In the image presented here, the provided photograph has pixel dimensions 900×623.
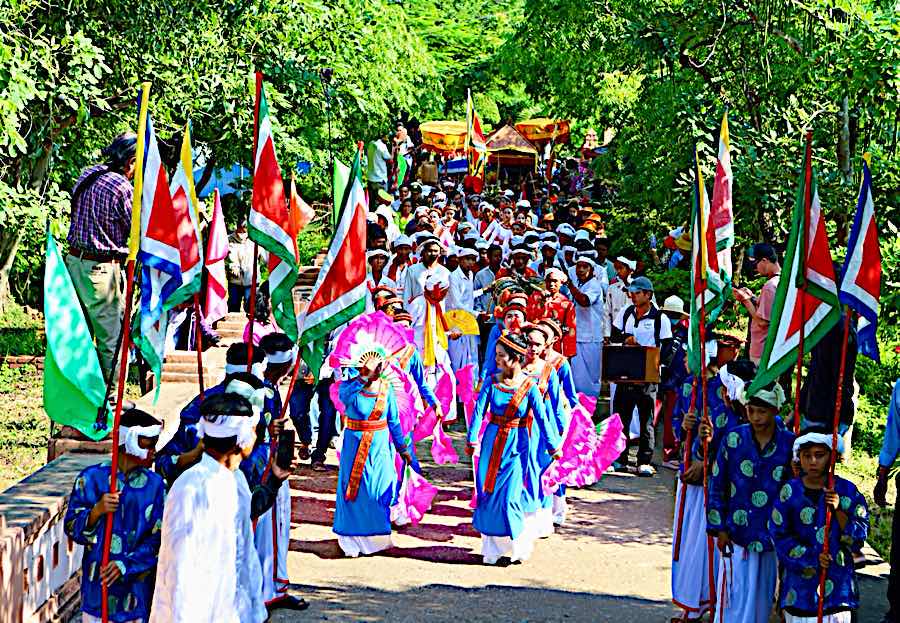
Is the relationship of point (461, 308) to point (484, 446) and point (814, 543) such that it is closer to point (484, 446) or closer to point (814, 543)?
point (484, 446)

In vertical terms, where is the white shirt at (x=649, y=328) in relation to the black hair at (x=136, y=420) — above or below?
above

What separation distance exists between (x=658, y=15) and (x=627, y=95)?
10870mm

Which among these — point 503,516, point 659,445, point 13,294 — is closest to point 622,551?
point 503,516

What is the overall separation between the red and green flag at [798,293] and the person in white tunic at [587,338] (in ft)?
23.7

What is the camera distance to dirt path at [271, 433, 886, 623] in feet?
28.1

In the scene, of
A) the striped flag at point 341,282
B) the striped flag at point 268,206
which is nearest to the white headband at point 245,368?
the striped flag at point 341,282

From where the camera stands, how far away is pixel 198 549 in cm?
579

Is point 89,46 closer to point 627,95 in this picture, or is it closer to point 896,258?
point 896,258

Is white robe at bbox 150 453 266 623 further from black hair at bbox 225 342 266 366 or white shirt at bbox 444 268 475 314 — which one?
white shirt at bbox 444 268 475 314

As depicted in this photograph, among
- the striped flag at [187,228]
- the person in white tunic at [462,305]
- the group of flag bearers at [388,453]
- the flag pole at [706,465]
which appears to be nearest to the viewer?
the group of flag bearers at [388,453]

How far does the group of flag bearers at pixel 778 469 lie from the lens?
6617 mm

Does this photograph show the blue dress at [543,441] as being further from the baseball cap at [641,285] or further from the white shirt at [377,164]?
the white shirt at [377,164]

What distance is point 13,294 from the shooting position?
20.0 meters

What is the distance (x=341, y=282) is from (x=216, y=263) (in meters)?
2.60
